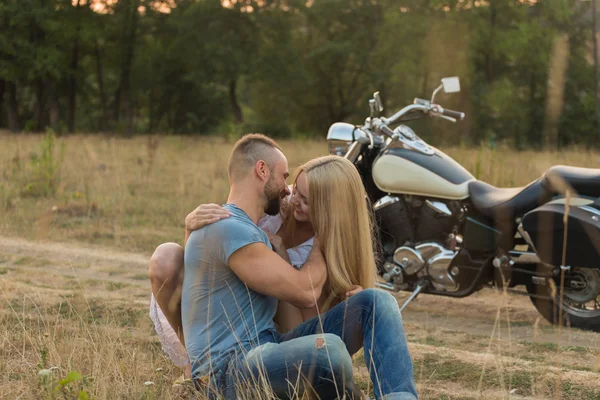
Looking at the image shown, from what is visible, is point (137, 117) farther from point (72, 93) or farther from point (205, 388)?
point (205, 388)

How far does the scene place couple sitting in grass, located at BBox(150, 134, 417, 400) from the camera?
2.91 meters

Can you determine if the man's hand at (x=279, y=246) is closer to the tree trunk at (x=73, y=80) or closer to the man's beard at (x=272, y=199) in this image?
the man's beard at (x=272, y=199)

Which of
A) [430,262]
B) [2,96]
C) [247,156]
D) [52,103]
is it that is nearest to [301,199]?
[247,156]

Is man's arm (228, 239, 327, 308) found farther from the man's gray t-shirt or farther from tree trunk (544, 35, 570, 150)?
tree trunk (544, 35, 570, 150)

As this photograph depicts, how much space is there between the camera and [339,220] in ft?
10.4

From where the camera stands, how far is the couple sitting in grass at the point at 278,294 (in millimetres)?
2906

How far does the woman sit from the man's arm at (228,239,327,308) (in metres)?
0.10

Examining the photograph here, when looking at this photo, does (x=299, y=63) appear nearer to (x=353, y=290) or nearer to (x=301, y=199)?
(x=301, y=199)

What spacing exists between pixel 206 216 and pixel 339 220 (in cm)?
50

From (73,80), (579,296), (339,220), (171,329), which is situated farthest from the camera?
(73,80)

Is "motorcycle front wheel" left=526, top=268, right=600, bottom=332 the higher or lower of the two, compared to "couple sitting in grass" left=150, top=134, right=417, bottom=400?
lower

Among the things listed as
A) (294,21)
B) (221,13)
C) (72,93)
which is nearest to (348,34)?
(294,21)

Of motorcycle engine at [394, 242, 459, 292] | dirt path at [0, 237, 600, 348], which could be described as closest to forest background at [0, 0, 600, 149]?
dirt path at [0, 237, 600, 348]

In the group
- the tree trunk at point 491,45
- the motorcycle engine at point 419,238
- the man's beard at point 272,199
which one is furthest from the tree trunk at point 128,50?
the man's beard at point 272,199
